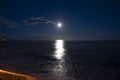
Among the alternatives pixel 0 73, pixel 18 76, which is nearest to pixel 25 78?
pixel 18 76

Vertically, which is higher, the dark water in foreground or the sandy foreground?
the dark water in foreground

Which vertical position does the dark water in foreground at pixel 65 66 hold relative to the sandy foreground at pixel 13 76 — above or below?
above

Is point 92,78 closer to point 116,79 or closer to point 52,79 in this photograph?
point 116,79

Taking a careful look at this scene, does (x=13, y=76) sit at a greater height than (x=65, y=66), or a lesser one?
lesser

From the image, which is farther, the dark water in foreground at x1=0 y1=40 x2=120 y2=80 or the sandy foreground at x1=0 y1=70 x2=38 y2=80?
the dark water in foreground at x1=0 y1=40 x2=120 y2=80

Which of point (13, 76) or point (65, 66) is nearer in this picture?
point (13, 76)

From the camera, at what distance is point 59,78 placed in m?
24.2

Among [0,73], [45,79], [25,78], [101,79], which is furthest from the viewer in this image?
[101,79]

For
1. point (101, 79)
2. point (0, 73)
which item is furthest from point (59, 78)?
point (0, 73)

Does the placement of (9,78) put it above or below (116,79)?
below

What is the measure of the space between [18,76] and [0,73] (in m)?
0.59

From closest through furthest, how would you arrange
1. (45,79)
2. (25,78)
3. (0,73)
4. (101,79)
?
(25,78) → (0,73) → (45,79) → (101,79)

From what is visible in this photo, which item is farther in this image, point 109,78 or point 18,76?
point 109,78

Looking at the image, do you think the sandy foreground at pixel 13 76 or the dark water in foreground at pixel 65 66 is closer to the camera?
the sandy foreground at pixel 13 76
